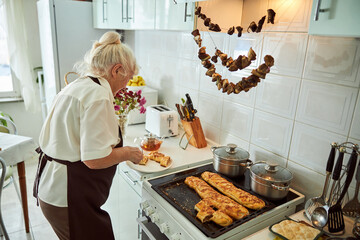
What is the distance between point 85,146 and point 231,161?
0.70m

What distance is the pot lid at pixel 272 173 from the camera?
4.02ft

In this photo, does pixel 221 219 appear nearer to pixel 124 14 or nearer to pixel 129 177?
pixel 129 177

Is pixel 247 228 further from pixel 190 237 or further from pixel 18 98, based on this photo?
pixel 18 98

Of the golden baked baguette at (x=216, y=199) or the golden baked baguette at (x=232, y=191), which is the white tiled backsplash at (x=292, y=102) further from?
the golden baked baguette at (x=216, y=199)

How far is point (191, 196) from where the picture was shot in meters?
1.25

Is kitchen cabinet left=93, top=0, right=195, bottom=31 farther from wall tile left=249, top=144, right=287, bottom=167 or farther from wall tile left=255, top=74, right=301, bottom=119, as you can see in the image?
wall tile left=249, top=144, right=287, bottom=167

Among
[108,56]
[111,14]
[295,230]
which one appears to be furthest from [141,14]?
[295,230]

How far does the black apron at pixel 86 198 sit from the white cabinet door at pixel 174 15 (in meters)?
0.69

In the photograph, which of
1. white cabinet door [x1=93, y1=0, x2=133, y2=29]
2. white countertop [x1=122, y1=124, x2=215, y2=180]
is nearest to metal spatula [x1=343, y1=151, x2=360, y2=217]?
white countertop [x1=122, y1=124, x2=215, y2=180]

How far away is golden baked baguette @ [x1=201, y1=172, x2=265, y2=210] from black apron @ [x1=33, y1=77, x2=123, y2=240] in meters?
0.48

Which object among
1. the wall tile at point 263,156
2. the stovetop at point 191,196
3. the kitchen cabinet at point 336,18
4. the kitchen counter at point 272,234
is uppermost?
the kitchen cabinet at point 336,18

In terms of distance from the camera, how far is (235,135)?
169 cm

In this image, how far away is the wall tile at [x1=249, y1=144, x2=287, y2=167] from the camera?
1431 mm

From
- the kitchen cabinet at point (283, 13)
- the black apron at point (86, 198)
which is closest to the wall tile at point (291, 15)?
the kitchen cabinet at point (283, 13)
